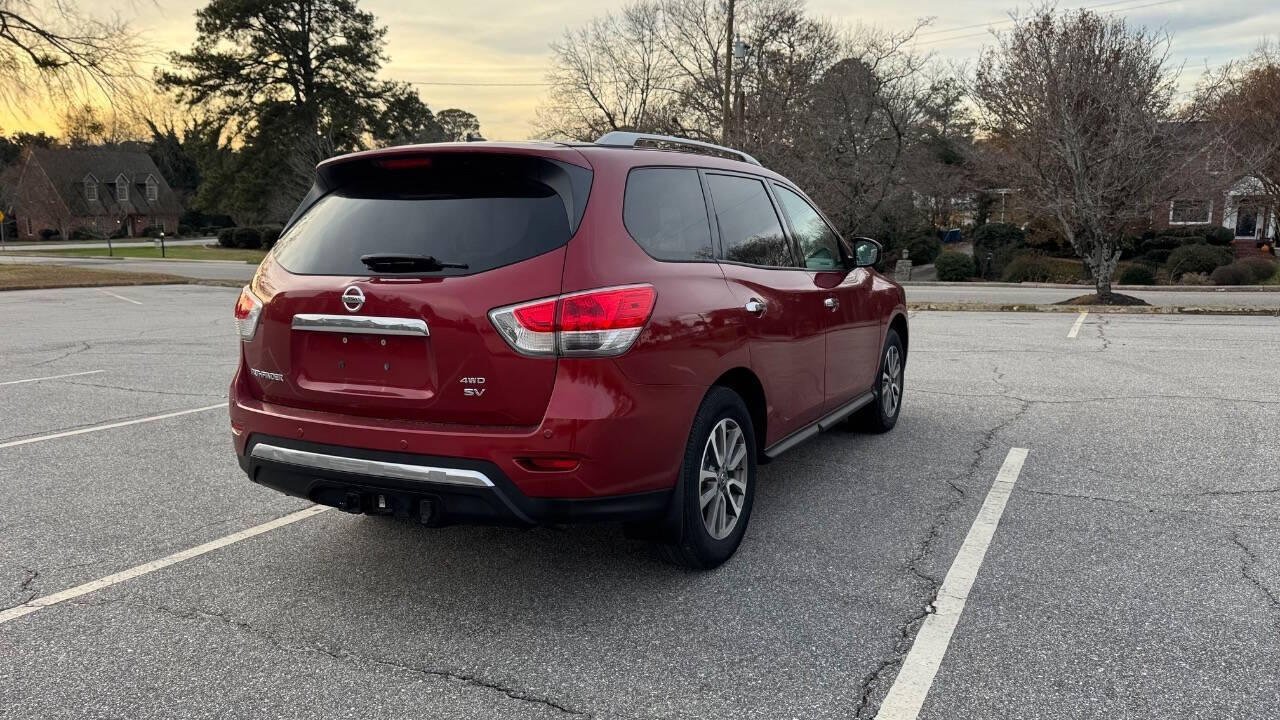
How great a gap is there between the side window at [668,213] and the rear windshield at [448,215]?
0.30 meters

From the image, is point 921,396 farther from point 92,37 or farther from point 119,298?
point 92,37

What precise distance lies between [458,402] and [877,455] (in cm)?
332

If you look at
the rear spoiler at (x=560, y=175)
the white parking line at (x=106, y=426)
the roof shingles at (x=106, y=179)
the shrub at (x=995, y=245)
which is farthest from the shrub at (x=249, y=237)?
the rear spoiler at (x=560, y=175)

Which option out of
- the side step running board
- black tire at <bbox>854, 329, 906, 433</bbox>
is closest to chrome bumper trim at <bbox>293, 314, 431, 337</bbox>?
the side step running board

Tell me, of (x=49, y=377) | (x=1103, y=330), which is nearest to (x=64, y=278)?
(x=49, y=377)

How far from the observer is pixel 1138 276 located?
28375mm

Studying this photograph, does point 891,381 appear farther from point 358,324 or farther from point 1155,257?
point 1155,257

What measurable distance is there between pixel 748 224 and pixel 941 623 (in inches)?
80.7

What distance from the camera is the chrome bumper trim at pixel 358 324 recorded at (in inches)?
125

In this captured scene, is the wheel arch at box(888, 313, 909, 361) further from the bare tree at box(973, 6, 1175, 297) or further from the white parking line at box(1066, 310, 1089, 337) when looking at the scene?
the bare tree at box(973, 6, 1175, 297)

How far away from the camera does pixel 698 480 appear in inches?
139

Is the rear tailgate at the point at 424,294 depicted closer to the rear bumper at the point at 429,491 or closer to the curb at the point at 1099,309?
the rear bumper at the point at 429,491

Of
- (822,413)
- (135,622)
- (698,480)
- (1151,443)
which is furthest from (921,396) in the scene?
(135,622)

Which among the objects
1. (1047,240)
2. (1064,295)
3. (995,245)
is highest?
(1047,240)
